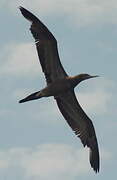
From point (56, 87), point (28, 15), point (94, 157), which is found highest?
point (28, 15)

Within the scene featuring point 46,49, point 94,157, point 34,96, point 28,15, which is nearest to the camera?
point 28,15

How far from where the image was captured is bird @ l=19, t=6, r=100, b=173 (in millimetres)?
33428

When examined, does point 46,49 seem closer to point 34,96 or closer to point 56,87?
point 56,87

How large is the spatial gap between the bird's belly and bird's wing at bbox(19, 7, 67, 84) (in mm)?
399

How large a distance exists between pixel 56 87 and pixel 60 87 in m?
0.18

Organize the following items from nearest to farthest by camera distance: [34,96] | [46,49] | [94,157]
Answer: [34,96], [46,49], [94,157]

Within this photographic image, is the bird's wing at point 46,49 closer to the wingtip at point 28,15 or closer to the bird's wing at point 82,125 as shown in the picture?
the wingtip at point 28,15

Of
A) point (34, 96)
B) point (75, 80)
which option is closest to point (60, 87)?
point (75, 80)

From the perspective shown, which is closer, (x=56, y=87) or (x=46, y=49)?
(x=56, y=87)

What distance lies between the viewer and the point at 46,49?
33.9 metres

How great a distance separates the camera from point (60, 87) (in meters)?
33.8

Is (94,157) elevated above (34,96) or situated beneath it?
situated beneath

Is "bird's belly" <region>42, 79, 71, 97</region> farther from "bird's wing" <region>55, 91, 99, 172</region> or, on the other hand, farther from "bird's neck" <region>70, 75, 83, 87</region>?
"bird's wing" <region>55, 91, 99, 172</region>

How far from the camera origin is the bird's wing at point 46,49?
33.2 m
